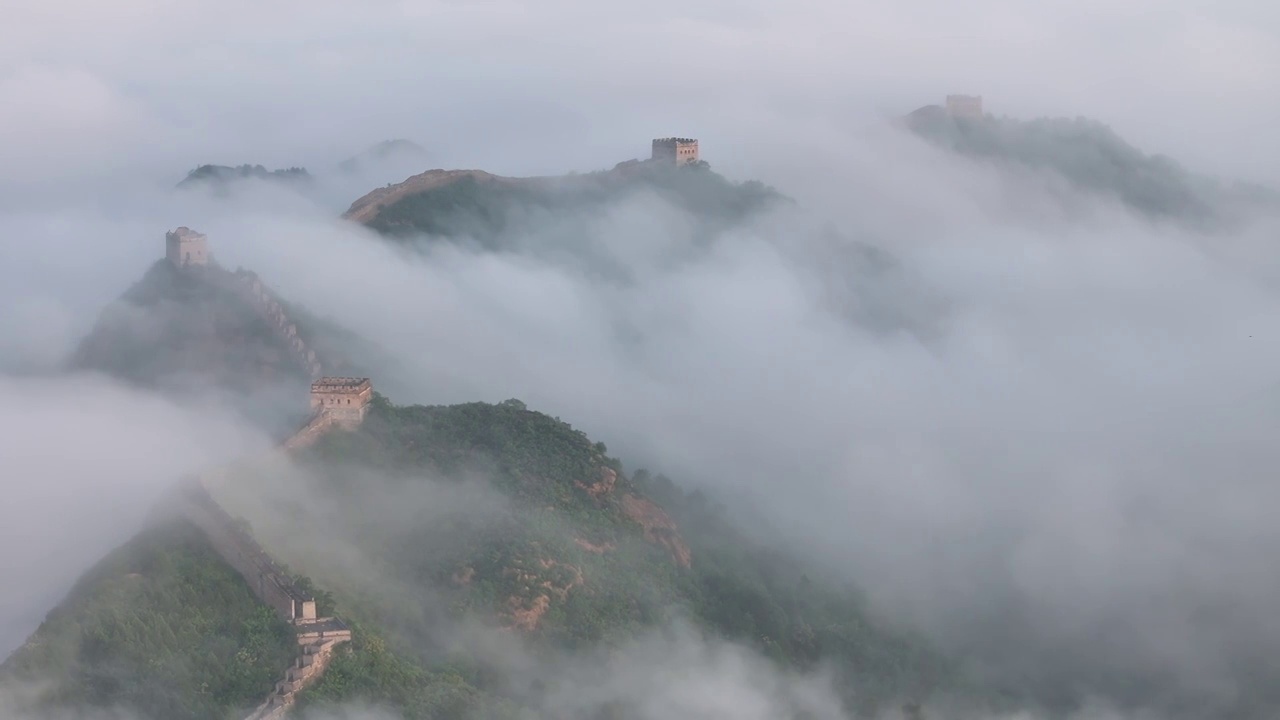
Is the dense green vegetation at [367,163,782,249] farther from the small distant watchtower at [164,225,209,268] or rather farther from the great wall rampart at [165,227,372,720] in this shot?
the great wall rampart at [165,227,372,720]

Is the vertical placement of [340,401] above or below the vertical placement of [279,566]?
above

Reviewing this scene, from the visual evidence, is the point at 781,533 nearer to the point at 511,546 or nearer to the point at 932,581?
the point at 932,581

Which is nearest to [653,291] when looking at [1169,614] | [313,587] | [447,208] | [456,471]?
[447,208]

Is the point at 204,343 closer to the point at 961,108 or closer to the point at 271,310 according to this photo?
the point at 271,310

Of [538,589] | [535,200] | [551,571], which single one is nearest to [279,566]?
[538,589]

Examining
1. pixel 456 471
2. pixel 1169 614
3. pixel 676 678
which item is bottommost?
pixel 1169 614

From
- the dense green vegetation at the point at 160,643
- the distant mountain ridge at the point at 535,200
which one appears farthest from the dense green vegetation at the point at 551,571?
the distant mountain ridge at the point at 535,200

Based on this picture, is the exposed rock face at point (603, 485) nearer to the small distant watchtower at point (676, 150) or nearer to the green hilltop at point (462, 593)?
the green hilltop at point (462, 593)
